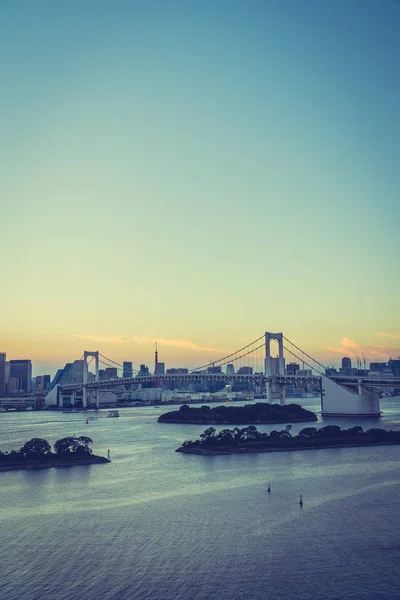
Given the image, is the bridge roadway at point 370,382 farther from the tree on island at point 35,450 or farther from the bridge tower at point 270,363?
the tree on island at point 35,450

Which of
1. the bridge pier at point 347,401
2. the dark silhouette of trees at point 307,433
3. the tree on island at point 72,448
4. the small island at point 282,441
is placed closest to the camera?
the tree on island at point 72,448

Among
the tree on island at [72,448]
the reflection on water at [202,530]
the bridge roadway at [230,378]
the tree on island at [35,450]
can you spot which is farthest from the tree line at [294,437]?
the bridge roadway at [230,378]

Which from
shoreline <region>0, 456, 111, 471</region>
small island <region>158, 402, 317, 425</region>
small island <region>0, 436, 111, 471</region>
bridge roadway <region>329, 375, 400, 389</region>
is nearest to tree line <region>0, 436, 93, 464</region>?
small island <region>0, 436, 111, 471</region>

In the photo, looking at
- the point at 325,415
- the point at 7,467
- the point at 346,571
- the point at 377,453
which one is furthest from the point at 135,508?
the point at 325,415

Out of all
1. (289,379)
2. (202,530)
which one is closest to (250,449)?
(202,530)

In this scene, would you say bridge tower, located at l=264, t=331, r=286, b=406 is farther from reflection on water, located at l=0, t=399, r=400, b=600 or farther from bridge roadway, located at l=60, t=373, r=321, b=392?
reflection on water, located at l=0, t=399, r=400, b=600

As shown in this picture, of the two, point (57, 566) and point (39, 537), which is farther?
point (39, 537)

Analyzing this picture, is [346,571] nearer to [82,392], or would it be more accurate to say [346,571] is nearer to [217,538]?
[217,538]
